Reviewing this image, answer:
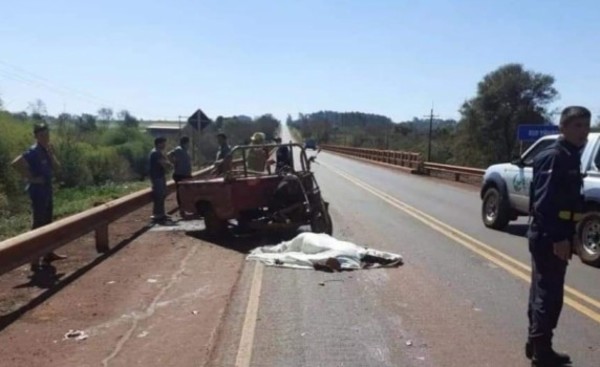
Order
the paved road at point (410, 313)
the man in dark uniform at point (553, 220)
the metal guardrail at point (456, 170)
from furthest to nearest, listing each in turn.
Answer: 1. the metal guardrail at point (456, 170)
2. the paved road at point (410, 313)
3. the man in dark uniform at point (553, 220)

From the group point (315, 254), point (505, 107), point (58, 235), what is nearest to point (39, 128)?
point (58, 235)

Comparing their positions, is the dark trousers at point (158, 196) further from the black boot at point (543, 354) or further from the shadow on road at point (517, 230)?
the black boot at point (543, 354)

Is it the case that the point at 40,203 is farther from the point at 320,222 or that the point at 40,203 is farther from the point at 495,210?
the point at 495,210

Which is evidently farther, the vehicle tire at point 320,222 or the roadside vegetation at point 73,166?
the roadside vegetation at point 73,166

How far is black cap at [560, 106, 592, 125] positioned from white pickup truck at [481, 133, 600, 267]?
198 inches

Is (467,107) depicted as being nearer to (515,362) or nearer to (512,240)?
(512,240)

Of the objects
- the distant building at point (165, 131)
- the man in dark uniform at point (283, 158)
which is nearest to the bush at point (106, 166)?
the distant building at point (165, 131)

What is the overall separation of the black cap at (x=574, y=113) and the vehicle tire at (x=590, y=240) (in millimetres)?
5025

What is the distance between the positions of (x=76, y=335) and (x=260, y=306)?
1.80 m

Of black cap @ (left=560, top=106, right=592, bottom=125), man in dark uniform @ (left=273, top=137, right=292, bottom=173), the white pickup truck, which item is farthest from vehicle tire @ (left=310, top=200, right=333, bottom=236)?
black cap @ (left=560, top=106, right=592, bottom=125)

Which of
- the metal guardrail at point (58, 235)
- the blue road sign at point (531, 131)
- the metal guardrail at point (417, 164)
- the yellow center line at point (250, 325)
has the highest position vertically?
the blue road sign at point (531, 131)

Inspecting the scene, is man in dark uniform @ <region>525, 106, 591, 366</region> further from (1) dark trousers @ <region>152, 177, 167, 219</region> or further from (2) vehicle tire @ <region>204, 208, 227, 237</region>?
(1) dark trousers @ <region>152, 177, 167, 219</region>

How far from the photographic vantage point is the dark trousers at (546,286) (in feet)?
16.3

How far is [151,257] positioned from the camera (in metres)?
9.80
